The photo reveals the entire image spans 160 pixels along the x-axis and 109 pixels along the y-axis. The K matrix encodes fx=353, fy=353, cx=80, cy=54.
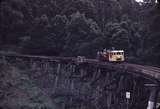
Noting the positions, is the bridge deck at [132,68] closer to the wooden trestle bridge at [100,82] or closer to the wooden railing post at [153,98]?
the wooden trestle bridge at [100,82]

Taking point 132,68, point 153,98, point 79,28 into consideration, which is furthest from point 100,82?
point 79,28

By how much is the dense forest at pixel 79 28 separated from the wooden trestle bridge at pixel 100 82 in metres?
5.17

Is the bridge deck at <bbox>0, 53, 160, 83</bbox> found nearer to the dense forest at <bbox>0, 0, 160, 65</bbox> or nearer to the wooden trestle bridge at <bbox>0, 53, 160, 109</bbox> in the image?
the wooden trestle bridge at <bbox>0, 53, 160, 109</bbox>

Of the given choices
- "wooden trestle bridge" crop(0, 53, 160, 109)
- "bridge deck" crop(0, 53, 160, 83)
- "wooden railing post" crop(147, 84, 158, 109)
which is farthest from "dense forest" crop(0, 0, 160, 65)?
"wooden railing post" crop(147, 84, 158, 109)

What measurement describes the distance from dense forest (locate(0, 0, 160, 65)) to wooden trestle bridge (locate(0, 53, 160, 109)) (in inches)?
203

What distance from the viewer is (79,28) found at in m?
37.0

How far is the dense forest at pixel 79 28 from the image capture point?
31856 millimetres

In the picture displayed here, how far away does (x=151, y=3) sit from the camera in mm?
34719

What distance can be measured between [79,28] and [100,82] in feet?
41.8

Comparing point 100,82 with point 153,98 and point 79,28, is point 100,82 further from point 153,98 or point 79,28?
point 79,28

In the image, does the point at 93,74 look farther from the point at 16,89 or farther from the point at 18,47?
the point at 18,47

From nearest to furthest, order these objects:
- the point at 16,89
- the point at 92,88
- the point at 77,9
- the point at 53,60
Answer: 1. the point at 92,88
2. the point at 16,89
3. the point at 53,60
4. the point at 77,9

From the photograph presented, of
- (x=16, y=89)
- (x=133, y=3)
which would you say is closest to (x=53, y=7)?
(x=133, y=3)

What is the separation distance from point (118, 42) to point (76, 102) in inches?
375
